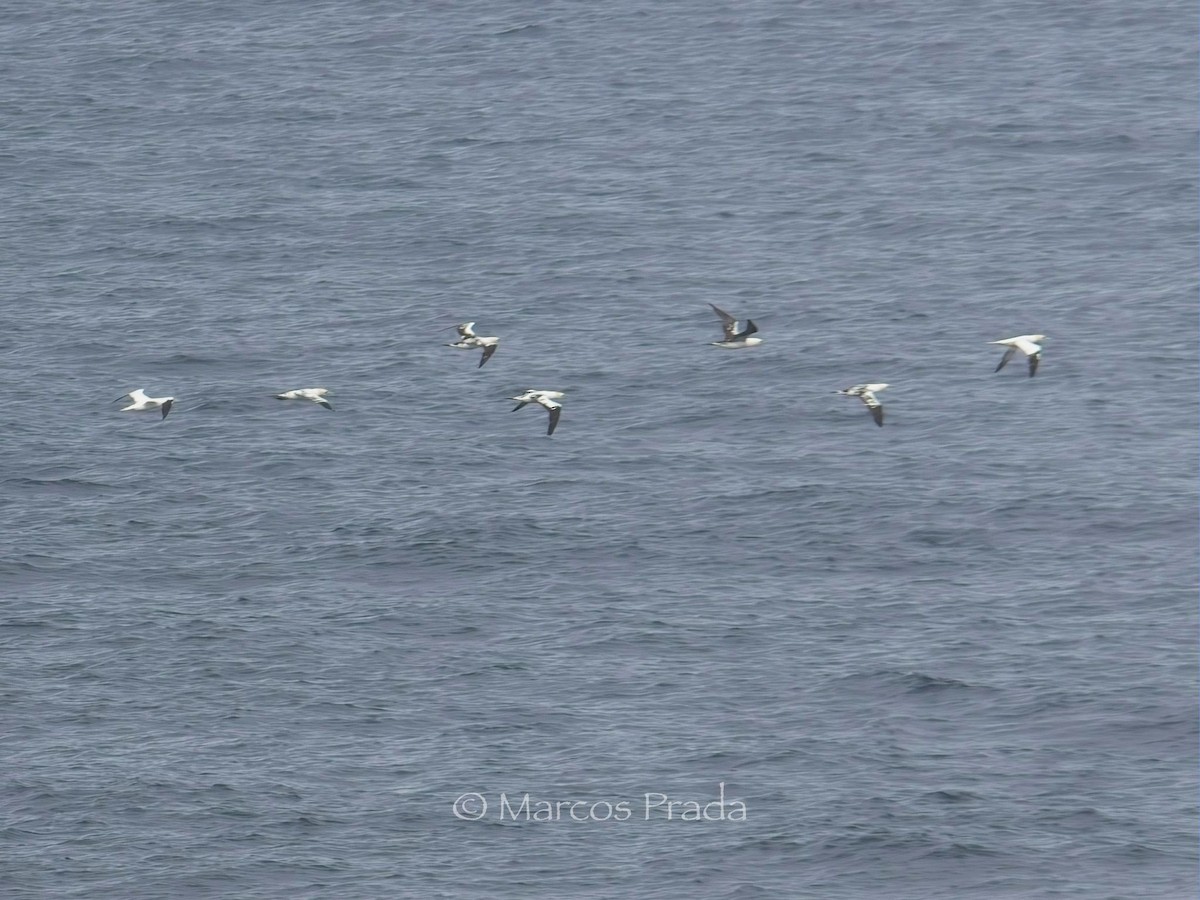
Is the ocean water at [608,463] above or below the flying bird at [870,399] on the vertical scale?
below

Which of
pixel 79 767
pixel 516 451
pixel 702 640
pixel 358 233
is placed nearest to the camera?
pixel 79 767

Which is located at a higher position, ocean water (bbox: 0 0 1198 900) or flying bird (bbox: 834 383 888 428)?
flying bird (bbox: 834 383 888 428)

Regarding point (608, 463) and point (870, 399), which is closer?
point (870, 399)

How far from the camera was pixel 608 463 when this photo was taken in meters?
107

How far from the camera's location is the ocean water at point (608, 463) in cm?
8569

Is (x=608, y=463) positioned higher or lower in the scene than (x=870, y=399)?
lower

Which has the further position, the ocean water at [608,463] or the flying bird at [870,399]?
the ocean water at [608,463]

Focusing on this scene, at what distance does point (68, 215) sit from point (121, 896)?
62615 mm

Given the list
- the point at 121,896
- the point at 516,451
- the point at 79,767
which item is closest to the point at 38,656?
the point at 79,767

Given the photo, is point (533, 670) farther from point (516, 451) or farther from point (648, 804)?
point (516, 451)

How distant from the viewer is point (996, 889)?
268 ft

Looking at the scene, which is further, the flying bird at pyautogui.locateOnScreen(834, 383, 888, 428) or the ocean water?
the ocean water

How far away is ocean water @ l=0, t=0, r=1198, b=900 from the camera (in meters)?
85.7

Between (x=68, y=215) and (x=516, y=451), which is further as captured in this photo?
(x=68, y=215)
